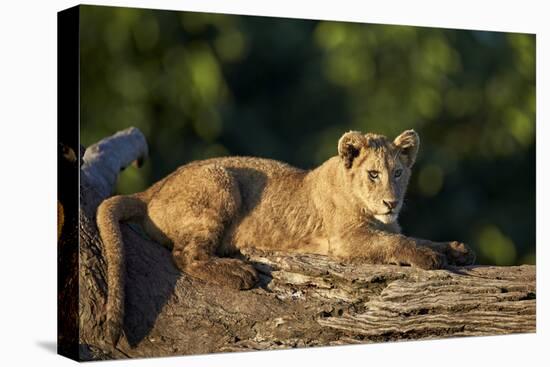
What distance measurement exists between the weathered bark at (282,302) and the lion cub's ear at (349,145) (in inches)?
36.6

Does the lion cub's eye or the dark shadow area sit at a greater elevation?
the lion cub's eye

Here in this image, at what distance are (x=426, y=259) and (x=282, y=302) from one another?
4.24ft

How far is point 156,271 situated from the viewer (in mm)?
8961

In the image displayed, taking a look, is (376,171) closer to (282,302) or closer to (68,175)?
(282,302)

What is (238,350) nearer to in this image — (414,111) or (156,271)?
(156,271)

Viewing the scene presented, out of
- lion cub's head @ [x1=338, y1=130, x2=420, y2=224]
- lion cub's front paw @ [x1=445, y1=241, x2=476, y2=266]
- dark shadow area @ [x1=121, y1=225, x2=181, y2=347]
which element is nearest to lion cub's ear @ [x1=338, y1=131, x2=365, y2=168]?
lion cub's head @ [x1=338, y1=130, x2=420, y2=224]

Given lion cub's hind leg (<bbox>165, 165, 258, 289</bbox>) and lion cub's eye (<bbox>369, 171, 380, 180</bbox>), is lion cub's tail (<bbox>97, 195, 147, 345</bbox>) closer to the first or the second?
lion cub's hind leg (<bbox>165, 165, 258, 289</bbox>)

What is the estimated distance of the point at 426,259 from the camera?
9.21 metres

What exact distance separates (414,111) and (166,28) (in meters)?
2.72

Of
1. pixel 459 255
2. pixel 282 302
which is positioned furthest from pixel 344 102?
pixel 282 302

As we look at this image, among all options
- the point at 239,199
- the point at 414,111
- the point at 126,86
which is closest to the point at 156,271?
the point at 239,199

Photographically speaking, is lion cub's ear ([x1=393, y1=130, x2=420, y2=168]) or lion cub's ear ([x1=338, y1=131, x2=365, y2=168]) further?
lion cub's ear ([x1=393, y1=130, x2=420, y2=168])

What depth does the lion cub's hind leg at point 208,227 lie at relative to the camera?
900cm

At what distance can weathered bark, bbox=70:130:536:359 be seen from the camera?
28.6ft
